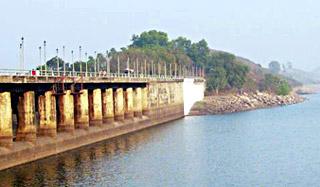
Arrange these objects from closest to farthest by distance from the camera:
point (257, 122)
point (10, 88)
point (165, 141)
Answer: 1. point (10, 88)
2. point (165, 141)
3. point (257, 122)

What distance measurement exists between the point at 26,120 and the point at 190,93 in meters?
105

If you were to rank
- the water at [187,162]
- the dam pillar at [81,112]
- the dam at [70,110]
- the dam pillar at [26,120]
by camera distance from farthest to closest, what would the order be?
the dam pillar at [81,112] < the dam pillar at [26,120] < the dam at [70,110] < the water at [187,162]

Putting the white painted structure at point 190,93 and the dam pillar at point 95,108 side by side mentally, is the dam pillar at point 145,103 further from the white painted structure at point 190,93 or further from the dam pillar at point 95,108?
the white painted structure at point 190,93

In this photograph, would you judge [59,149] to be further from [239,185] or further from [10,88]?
[239,185]

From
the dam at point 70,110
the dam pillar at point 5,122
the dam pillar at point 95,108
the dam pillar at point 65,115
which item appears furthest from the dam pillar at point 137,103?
the dam pillar at point 5,122

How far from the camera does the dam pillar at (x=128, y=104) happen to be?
125 meters

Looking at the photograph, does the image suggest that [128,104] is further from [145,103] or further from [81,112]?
[81,112]

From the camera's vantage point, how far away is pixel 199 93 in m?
196

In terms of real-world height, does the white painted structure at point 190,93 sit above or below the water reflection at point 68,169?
above

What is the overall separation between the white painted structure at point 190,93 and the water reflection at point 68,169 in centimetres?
7914

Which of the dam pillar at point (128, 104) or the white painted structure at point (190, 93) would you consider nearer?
the dam pillar at point (128, 104)

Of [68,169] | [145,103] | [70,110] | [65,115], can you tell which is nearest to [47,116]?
[65,115]

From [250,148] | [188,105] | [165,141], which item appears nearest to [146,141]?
[165,141]

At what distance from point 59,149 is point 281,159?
29804mm
